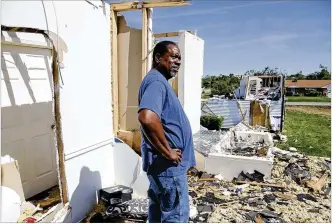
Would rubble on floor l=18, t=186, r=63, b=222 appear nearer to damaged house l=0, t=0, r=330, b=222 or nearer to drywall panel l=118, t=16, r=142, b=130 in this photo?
damaged house l=0, t=0, r=330, b=222

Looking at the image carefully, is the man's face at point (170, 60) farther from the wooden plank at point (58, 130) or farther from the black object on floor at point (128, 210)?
the black object on floor at point (128, 210)

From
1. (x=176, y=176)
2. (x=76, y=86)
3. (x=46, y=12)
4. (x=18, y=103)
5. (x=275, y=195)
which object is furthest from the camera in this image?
(x=275, y=195)

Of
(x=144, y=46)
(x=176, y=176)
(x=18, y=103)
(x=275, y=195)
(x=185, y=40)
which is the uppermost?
(x=185, y=40)

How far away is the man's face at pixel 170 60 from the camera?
2.10 metres

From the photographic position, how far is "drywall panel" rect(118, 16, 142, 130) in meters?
4.54

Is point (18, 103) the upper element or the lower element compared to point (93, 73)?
Result: lower

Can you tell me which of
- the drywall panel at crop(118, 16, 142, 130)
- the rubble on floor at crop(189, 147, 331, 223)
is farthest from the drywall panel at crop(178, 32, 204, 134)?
the rubble on floor at crop(189, 147, 331, 223)

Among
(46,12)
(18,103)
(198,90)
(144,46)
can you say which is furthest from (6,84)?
(198,90)

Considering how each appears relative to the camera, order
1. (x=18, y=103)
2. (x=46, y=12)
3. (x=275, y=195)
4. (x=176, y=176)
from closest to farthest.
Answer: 1. (x=176, y=176)
2. (x=46, y=12)
3. (x=18, y=103)
4. (x=275, y=195)

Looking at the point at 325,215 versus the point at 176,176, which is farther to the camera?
the point at 325,215

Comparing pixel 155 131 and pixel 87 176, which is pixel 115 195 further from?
pixel 155 131

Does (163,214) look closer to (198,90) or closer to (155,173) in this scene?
(155,173)

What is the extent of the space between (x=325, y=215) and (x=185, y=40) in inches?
179

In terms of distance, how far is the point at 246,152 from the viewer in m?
6.02
